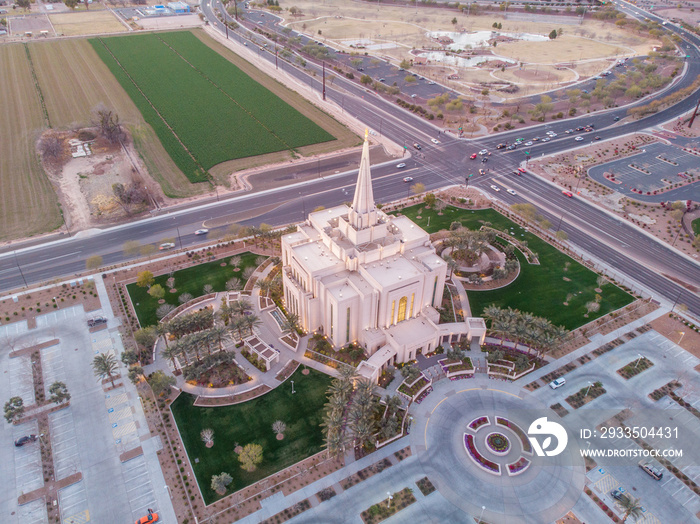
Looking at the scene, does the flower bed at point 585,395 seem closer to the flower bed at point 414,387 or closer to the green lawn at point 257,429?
the flower bed at point 414,387

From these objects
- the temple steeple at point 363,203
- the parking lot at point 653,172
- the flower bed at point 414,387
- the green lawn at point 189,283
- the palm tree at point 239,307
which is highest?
the temple steeple at point 363,203

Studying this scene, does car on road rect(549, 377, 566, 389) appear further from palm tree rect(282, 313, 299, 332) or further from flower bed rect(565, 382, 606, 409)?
palm tree rect(282, 313, 299, 332)

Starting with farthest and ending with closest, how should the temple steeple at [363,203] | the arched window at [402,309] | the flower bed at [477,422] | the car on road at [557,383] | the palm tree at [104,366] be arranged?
1. the arched window at [402,309]
2. the temple steeple at [363,203]
3. the car on road at [557,383]
4. the palm tree at [104,366]
5. the flower bed at [477,422]

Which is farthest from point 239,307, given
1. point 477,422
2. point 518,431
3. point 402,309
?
point 518,431

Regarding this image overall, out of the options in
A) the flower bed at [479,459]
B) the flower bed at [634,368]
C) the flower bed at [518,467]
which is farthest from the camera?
the flower bed at [634,368]

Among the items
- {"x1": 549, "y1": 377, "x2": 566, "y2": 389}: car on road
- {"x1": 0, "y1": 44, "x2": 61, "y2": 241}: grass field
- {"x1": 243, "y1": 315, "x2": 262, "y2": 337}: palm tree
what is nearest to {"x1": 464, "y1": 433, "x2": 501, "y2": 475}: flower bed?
{"x1": 549, "y1": 377, "x2": 566, "y2": 389}: car on road

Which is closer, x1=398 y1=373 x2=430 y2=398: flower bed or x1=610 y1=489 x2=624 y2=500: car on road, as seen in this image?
x1=610 y1=489 x2=624 y2=500: car on road

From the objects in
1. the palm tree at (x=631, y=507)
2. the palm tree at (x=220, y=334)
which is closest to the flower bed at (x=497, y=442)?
the palm tree at (x=631, y=507)

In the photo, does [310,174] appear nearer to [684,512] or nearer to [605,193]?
[605,193]
